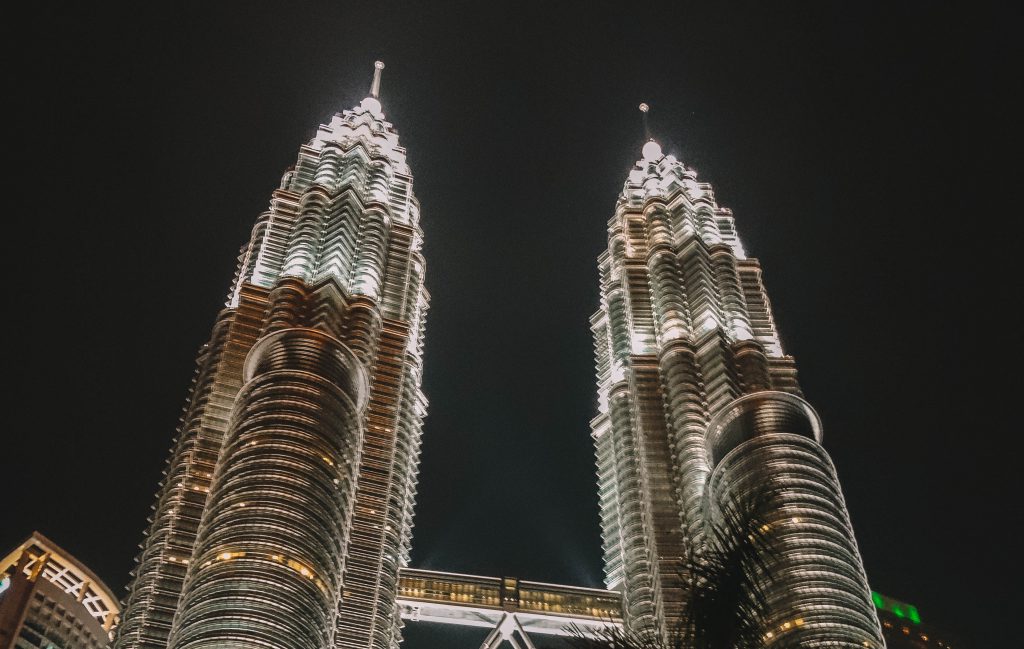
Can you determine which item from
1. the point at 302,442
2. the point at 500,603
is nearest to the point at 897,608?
the point at 500,603

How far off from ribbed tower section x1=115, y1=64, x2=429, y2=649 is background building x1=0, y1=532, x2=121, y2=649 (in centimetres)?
4251

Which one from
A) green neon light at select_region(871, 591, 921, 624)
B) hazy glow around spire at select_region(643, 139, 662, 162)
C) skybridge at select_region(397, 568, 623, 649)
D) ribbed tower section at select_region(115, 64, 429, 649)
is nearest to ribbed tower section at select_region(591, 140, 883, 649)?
skybridge at select_region(397, 568, 623, 649)

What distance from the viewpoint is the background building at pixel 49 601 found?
108312 mm

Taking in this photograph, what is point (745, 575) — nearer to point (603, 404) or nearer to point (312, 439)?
point (312, 439)

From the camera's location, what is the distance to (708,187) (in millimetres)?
98188

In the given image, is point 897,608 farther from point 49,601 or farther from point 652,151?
point 49,601

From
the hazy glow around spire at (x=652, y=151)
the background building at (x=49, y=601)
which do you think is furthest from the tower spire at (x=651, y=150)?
the background building at (x=49, y=601)

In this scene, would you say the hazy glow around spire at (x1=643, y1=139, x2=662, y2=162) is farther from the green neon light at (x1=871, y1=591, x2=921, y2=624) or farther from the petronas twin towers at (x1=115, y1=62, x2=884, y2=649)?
the green neon light at (x1=871, y1=591, x2=921, y2=624)

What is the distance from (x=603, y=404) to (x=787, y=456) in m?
20.9

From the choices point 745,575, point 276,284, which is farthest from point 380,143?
point 745,575

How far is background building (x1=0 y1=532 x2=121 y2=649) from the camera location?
108 metres

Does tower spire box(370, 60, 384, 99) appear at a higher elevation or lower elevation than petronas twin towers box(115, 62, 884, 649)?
higher

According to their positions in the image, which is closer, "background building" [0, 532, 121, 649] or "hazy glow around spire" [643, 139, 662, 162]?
"hazy glow around spire" [643, 139, 662, 162]

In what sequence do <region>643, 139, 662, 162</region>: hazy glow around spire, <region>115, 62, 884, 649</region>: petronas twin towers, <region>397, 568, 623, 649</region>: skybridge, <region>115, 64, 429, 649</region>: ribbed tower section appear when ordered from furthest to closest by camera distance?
<region>643, 139, 662, 162</region>: hazy glow around spire → <region>397, 568, 623, 649</region>: skybridge → <region>115, 62, 884, 649</region>: petronas twin towers → <region>115, 64, 429, 649</region>: ribbed tower section
